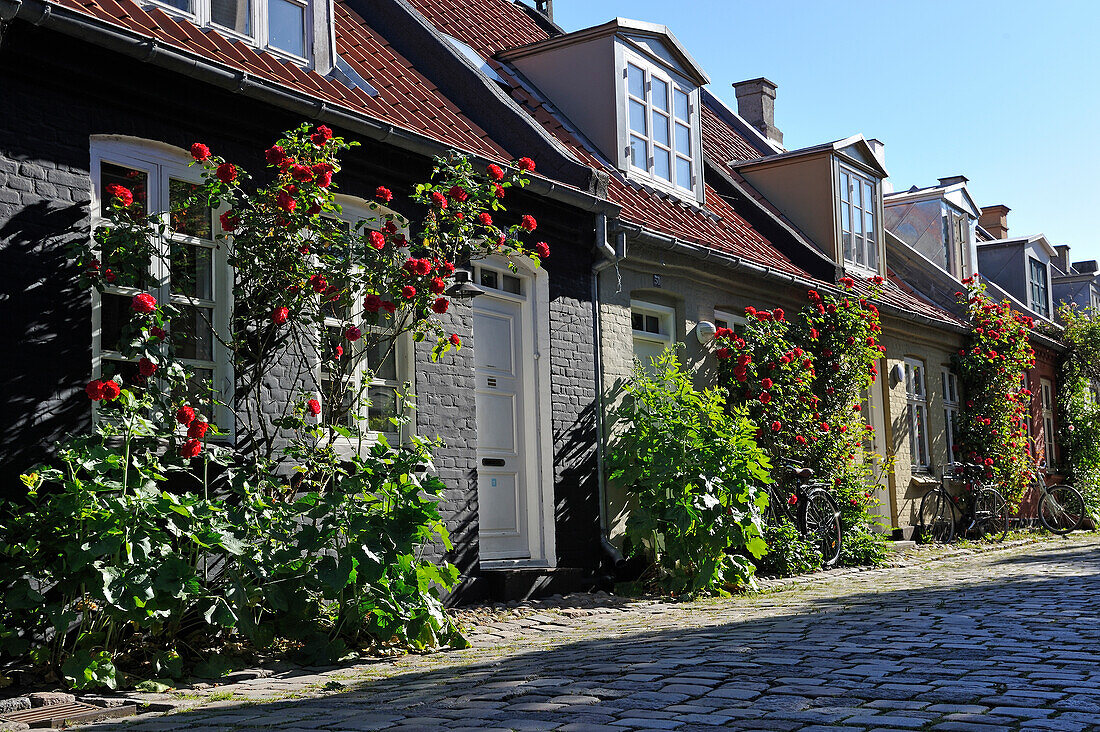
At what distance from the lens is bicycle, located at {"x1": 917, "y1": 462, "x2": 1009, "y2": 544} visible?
716 inches

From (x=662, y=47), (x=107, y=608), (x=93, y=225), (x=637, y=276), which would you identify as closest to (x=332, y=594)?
(x=107, y=608)

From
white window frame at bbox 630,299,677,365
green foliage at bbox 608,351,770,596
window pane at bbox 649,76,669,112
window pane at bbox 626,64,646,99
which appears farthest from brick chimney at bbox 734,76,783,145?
green foliage at bbox 608,351,770,596

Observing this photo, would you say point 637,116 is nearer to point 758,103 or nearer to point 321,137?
point 321,137

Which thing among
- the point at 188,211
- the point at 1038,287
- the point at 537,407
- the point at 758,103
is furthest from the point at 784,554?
the point at 1038,287

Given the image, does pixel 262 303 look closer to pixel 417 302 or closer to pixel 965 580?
pixel 417 302

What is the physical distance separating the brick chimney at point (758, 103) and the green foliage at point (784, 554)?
496 inches

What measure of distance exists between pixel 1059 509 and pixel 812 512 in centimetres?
959

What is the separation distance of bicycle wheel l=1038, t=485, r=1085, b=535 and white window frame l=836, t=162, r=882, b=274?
5.84 m

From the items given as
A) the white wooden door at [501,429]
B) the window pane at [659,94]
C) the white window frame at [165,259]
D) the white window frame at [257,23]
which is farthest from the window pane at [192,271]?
the window pane at [659,94]

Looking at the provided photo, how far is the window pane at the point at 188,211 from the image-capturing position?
24.3ft

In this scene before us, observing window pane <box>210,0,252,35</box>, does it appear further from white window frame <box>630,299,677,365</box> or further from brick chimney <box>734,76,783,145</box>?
brick chimney <box>734,76,783,145</box>

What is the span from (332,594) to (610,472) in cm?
499

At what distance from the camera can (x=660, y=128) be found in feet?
46.0

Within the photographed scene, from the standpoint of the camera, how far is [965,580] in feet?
37.1
